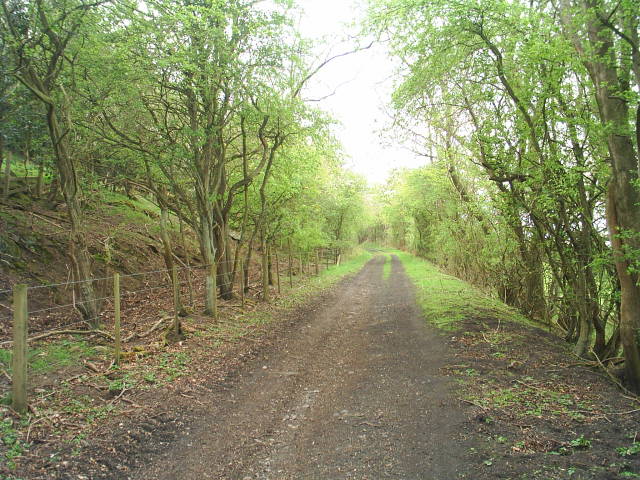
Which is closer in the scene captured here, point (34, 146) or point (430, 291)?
point (34, 146)

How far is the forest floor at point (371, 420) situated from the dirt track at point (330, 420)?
0.02 meters

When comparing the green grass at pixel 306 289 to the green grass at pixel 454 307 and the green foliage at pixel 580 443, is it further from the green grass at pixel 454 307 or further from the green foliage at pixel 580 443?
the green foliage at pixel 580 443

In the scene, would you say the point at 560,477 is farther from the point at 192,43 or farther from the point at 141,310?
the point at 141,310

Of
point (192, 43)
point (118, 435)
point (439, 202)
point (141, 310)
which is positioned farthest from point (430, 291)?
point (118, 435)

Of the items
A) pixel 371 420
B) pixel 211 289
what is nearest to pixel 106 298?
pixel 211 289

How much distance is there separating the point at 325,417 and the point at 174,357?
11.0 ft

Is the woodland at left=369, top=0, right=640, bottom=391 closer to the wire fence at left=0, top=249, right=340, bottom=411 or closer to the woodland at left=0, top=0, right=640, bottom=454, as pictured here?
the woodland at left=0, top=0, right=640, bottom=454

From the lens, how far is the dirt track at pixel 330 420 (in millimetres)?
3922

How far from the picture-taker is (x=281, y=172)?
13602 mm

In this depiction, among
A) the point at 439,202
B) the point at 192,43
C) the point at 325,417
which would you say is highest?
the point at 192,43

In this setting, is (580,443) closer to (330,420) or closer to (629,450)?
(629,450)

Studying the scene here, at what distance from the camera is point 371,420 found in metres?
4.93

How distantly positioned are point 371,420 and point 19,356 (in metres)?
4.36

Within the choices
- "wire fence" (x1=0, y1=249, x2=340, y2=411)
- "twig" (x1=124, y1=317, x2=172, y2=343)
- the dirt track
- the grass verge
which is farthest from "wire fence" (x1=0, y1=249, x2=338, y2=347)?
the dirt track
